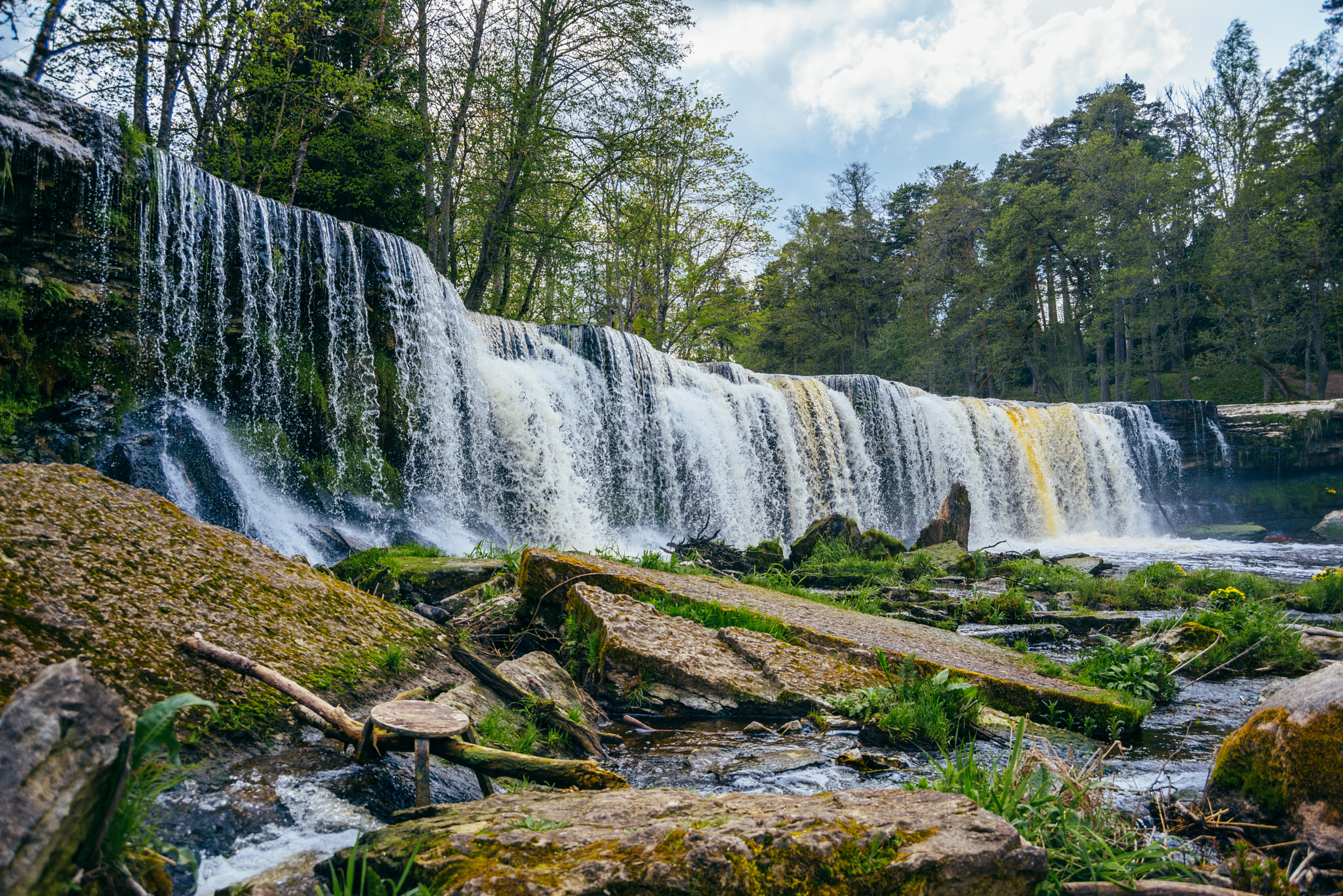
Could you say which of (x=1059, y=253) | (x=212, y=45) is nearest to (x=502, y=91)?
(x=212, y=45)

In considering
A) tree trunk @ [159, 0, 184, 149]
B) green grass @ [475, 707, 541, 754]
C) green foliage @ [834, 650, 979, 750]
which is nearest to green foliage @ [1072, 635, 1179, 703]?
green foliage @ [834, 650, 979, 750]

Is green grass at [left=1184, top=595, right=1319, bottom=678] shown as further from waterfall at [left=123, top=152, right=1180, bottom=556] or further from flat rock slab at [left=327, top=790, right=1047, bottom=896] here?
waterfall at [left=123, top=152, right=1180, bottom=556]

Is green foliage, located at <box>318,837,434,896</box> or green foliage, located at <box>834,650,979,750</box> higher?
green foliage, located at <box>318,837,434,896</box>

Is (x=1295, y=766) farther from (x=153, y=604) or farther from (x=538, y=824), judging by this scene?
(x=153, y=604)

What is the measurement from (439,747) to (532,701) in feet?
3.83

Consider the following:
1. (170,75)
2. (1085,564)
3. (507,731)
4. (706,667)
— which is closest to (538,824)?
(507,731)

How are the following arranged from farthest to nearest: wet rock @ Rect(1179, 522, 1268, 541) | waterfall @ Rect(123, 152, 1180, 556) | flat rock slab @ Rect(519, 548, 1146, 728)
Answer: wet rock @ Rect(1179, 522, 1268, 541), waterfall @ Rect(123, 152, 1180, 556), flat rock slab @ Rect(519, 548, 1146, 728)

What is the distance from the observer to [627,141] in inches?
734

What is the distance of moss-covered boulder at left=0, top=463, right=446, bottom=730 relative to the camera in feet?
7.37

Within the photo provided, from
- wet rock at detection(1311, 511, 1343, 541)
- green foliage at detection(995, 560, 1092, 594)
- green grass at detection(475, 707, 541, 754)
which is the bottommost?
wet rock at detection(1311, 511, 1343, 541)

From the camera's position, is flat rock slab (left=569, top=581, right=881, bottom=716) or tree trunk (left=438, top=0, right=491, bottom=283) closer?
flat rock slab (left=569, top=581, right=881, bottom=716)

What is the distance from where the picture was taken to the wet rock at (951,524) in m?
13.7

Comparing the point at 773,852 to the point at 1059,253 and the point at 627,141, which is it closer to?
the point at 627,141

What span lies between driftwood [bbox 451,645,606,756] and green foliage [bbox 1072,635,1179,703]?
131 inches
